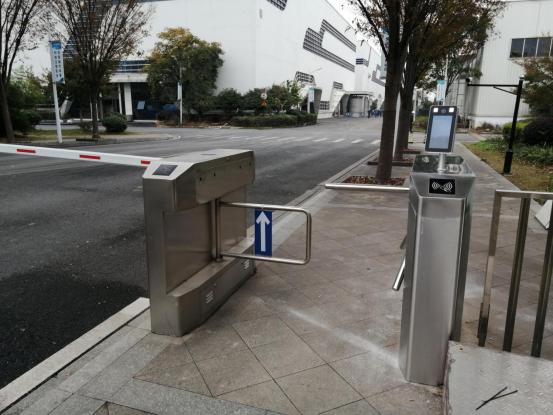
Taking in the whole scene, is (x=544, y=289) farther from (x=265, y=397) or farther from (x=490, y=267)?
(x=265, y=397)

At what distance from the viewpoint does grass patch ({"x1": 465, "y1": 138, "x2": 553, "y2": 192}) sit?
1107cm

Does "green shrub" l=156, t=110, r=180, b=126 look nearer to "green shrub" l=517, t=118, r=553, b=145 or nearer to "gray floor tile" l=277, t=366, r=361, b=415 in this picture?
"green shrub" l=517, t=118, r=553, b=145

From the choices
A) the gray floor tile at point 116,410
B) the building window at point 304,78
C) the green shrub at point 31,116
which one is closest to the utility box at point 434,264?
the gray floor tile at point 116,410

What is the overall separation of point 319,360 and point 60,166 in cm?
1251

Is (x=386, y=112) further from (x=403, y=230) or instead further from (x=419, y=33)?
(x=403, y=230)

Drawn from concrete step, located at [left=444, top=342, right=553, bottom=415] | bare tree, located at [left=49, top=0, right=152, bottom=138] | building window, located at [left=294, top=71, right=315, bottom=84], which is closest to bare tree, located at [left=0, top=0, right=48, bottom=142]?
bare tree, located at [left=49, top=0, right=152, bottom=138]

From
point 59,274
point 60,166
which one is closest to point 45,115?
point 60,166

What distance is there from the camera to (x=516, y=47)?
126 feet

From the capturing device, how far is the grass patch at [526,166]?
1107cm

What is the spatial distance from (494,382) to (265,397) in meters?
1.32

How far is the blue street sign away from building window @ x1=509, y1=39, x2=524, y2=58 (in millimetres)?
41613

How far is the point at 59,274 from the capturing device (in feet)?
16.1

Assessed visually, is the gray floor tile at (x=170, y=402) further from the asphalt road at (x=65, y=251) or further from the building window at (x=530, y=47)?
the building window at (x=530, y=47)

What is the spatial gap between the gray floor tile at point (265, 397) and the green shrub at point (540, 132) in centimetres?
1868
